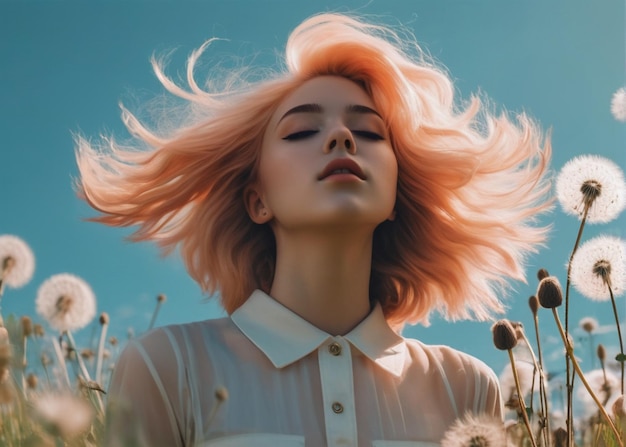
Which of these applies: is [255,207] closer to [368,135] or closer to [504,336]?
[368,135]

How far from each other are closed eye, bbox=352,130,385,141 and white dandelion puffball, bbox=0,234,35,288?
1.45m

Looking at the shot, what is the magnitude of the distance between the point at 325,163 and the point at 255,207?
1.66 feet

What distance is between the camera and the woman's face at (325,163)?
8.69 ft

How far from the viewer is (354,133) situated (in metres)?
2.89

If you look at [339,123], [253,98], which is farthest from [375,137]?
[253,98]

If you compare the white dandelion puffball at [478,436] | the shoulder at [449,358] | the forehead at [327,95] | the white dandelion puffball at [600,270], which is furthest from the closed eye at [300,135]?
the white dandelion puffball at [478,436]

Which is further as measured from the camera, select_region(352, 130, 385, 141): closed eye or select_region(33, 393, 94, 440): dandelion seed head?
select_region(352, 130, 385, 141): closed eye

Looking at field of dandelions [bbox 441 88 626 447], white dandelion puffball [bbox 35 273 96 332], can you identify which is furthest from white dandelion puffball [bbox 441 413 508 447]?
white dandelion puffball [bbox 35 273 96 332]

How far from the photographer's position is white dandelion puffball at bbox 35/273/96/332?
317cm

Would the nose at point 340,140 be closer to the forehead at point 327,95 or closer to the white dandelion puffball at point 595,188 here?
the forehead at point 327,95

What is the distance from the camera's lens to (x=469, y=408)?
2748 mm

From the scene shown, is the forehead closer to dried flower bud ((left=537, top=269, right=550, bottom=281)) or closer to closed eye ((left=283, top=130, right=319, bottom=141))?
closed eye ((left=283, top=130, right=319, bottom=141))

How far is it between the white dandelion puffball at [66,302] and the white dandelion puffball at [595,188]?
6.54ft

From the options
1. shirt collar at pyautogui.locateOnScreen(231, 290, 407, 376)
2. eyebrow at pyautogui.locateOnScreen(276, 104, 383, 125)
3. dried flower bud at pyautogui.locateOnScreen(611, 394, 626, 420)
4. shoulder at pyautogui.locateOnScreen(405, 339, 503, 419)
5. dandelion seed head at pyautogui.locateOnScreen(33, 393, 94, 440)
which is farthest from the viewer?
eyebrow at pyautogui.locateOnScreen(276, 104, 383, 125)
